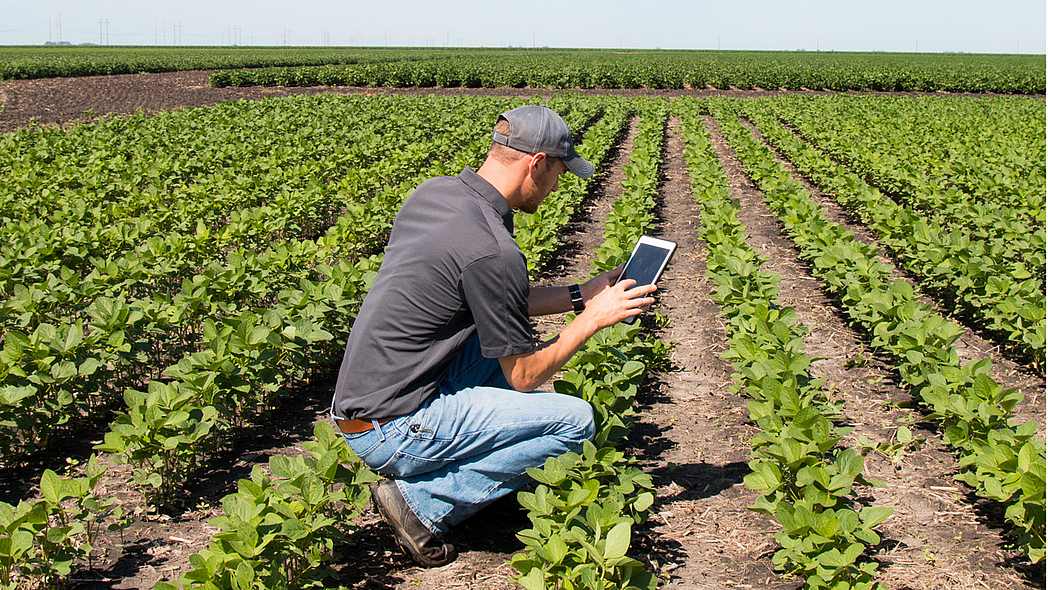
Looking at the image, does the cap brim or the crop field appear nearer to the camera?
the crop field

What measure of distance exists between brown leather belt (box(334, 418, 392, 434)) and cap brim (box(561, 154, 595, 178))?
3.69ft

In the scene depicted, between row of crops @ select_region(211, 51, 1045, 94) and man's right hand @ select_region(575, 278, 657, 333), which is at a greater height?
row of crops @ select_region(211, 51, 1045, 94)

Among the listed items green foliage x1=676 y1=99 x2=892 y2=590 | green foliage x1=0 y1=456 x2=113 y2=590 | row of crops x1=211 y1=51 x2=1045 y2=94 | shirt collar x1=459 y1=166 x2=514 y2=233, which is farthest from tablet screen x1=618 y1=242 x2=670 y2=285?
row of crops x1=211 y1=51 x2=1045 y2=94

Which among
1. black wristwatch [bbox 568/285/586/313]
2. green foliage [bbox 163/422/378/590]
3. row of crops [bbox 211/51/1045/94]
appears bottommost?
green foliage [bbox 163/422/378/590]

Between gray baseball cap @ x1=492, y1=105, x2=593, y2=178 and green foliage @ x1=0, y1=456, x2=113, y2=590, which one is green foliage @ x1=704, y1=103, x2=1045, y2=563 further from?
green foliage @ x1=0, y1=456, x2=113, y2=590

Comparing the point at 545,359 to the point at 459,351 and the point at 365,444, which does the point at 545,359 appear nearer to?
the point at 459,351

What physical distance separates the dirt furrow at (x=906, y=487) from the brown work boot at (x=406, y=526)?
1.66m

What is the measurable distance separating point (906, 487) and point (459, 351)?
2207 mm

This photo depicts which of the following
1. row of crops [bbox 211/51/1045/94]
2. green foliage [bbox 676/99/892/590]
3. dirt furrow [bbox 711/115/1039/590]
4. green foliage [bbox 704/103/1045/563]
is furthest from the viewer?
row of crops [bbox 211/51/1045/94]

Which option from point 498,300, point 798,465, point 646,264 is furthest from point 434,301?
point 798,465

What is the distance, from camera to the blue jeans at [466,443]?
2.62m

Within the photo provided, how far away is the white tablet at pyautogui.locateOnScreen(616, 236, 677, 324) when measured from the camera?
2.95 meters

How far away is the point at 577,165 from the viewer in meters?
2.87

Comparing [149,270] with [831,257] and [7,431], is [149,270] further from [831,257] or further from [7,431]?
[831,257]
